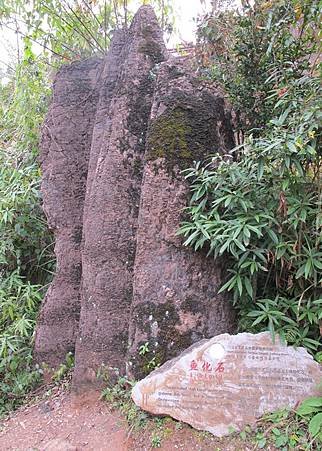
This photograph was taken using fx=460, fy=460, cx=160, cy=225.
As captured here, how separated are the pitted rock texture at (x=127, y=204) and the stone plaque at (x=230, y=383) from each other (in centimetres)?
32

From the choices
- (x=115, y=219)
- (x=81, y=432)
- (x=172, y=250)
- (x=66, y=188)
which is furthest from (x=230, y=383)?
(x=66, y=188)

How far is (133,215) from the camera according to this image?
454 centimetres

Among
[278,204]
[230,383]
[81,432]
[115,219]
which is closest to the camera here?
[230,383]

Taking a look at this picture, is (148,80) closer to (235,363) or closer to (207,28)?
(207,28)

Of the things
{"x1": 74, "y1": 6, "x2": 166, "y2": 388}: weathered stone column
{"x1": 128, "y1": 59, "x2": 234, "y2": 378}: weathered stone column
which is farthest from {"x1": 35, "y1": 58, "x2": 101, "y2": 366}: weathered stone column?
{"x1": 128, "y1": 59, "x2": 234, "y2": 378}: weathered stone column

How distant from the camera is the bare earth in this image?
346 centimetres

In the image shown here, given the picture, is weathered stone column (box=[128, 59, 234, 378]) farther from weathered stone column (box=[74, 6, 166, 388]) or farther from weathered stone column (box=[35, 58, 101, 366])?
weathered stone column (box=[35, 58, 101, 366])

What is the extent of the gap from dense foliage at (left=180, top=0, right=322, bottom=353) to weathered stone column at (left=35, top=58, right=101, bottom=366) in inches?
68.2

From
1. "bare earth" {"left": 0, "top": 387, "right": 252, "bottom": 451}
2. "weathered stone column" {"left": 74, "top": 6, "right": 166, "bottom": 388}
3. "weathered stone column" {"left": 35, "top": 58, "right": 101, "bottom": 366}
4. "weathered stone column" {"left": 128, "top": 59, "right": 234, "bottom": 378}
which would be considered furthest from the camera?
"weathered stone column" {"left": 35, "top": 58, "right": 101, "bottom": 366}

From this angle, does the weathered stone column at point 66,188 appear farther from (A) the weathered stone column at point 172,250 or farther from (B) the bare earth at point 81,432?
(A) the weathered stone column at point 172,250

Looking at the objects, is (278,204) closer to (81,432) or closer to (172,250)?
(172,250)

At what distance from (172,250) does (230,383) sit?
119 centimetres

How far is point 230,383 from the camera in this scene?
353 centimetres

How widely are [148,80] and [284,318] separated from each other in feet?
8.89
